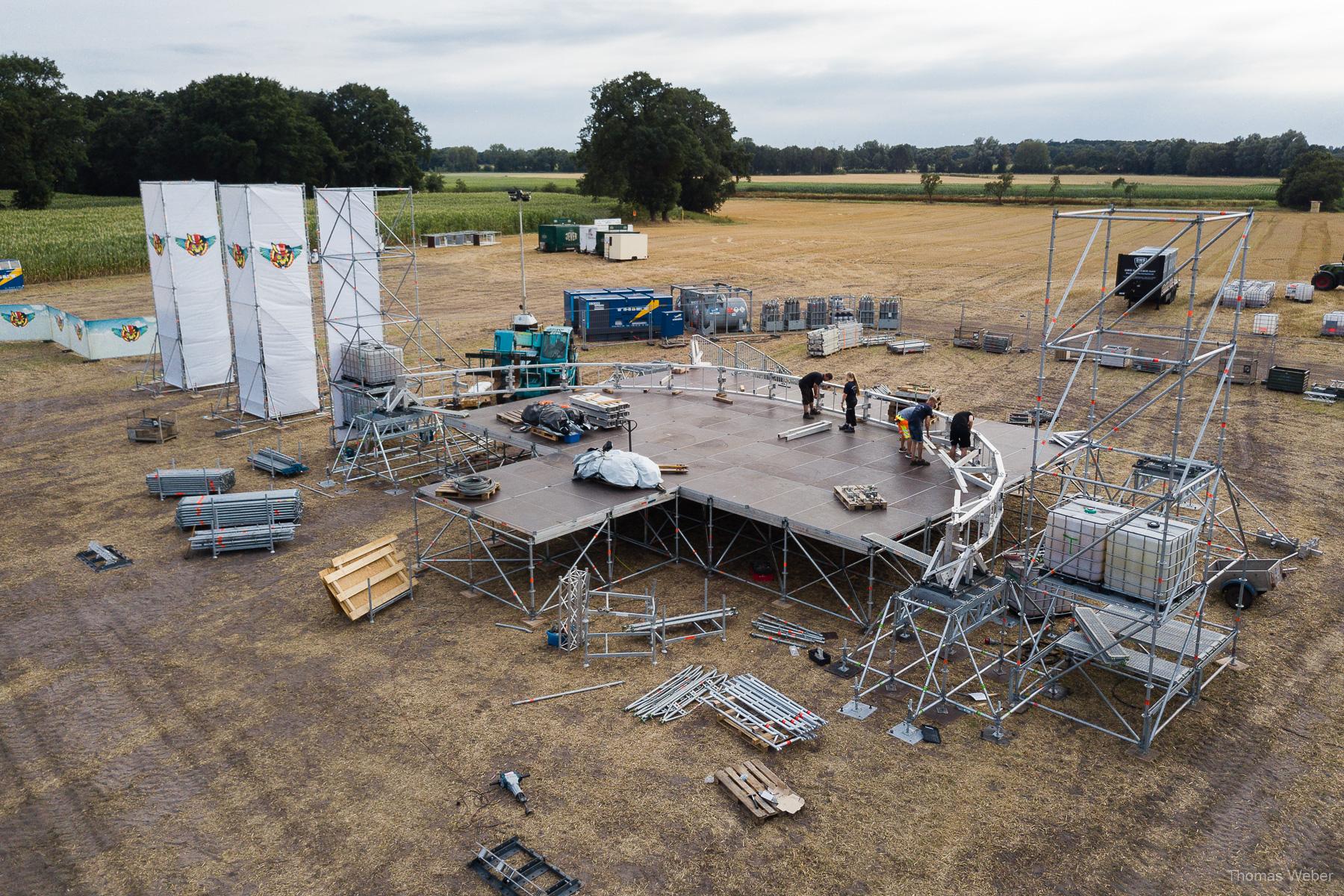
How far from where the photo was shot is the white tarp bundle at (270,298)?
2920 centimetres

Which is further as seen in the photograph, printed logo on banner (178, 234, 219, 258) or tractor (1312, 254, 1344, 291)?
tractor (1312, 254, 1344, 291)

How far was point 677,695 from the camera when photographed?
15.4 meters

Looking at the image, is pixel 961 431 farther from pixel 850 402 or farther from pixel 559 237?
pixel 559 237

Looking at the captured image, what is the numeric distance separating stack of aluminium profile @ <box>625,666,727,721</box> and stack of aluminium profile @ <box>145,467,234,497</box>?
46.8 ft

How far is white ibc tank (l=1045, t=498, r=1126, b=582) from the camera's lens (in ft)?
48.1

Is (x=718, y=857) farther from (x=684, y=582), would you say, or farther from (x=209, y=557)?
(x=209, y=557)

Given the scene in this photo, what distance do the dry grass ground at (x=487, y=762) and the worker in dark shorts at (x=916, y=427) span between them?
5360mm

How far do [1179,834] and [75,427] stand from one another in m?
32.0

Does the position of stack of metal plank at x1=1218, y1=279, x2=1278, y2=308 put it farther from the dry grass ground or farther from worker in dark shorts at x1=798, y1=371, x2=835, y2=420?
worker in dark shorts at x1=798, y1=371, x2=835, y2=420

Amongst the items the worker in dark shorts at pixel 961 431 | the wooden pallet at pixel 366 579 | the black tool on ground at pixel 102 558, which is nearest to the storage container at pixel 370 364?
the black tool on ground at pixel 102 558

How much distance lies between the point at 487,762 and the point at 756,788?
3.85m

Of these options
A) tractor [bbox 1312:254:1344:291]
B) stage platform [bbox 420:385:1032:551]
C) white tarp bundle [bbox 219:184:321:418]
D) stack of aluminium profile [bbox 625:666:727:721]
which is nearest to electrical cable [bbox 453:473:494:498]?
stage platform [bbox 420:385:1032:551]

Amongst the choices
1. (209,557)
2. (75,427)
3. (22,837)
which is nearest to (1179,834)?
(22,837)

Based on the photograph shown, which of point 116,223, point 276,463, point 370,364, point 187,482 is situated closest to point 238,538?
point 187,482
